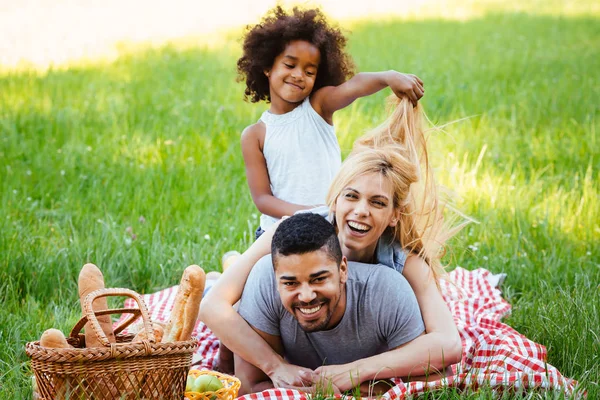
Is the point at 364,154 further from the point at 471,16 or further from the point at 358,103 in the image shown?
the point at 471,16

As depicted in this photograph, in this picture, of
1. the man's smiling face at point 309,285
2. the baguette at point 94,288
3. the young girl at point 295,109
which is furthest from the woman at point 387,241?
the young girl at point 295,109

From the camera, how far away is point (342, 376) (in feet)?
11.6

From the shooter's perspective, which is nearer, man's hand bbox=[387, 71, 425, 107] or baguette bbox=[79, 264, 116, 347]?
baguette bbox=[79, 264, 116, 347]

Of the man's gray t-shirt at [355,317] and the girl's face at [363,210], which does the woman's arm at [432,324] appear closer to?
the man's gray t-shirt at [355,317]

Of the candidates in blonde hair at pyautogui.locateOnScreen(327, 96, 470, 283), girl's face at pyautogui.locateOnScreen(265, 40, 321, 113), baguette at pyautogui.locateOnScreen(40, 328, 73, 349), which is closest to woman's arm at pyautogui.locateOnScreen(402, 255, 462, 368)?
blonde hair at pyautogui.locateOnScreen(327, 96, 470, 283)

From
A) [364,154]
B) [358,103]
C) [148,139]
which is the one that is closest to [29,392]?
[364,154]

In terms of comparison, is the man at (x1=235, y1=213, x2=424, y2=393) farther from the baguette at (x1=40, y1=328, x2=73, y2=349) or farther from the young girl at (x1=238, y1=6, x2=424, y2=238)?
the young girl at (x1=238, y1=6, x2=424, y2=238)

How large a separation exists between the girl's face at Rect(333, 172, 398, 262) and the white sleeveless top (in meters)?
0.88

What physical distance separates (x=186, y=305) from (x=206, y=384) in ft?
1.16

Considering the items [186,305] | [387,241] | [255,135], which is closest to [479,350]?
[387,241]

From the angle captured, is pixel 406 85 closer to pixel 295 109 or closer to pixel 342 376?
pixel 295 109

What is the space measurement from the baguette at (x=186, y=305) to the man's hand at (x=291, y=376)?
44cm

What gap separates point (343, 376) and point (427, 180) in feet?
3.75

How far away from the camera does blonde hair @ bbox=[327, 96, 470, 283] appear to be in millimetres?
3941
